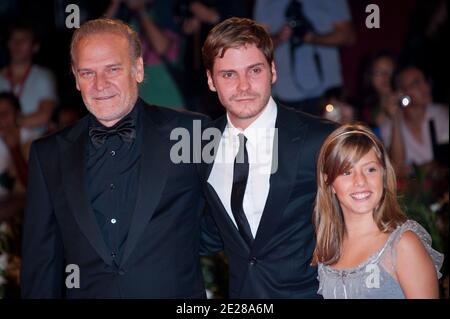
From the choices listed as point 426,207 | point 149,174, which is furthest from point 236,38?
point 426,207

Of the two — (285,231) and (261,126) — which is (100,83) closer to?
(261,126)

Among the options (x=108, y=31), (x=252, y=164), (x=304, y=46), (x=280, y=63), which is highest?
(x=304, y=46)

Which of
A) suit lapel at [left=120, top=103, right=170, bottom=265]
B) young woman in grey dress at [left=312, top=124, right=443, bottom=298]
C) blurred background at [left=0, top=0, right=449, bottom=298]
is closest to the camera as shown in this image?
young woman in grey dress at [left=312, top=124, right=443, bottom=298]

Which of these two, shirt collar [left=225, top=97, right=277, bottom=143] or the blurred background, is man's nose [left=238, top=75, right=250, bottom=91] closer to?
shirt collar [left=225, top=97, right=277, bottom=143]

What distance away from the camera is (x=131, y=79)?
2814 mm

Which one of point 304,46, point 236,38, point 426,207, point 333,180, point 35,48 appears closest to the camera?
point 333,180

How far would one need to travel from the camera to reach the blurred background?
5.82m

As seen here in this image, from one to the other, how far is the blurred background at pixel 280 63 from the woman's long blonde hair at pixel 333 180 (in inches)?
121

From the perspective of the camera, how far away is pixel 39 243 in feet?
9.27

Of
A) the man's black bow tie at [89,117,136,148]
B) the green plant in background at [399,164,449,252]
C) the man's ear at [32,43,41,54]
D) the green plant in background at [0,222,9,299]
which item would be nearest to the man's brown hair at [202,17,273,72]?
the man's black bow tie at [89,117,136,148]

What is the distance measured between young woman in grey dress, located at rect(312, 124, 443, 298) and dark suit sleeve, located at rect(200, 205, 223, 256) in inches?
17.9

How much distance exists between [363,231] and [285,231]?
0.27 metres
